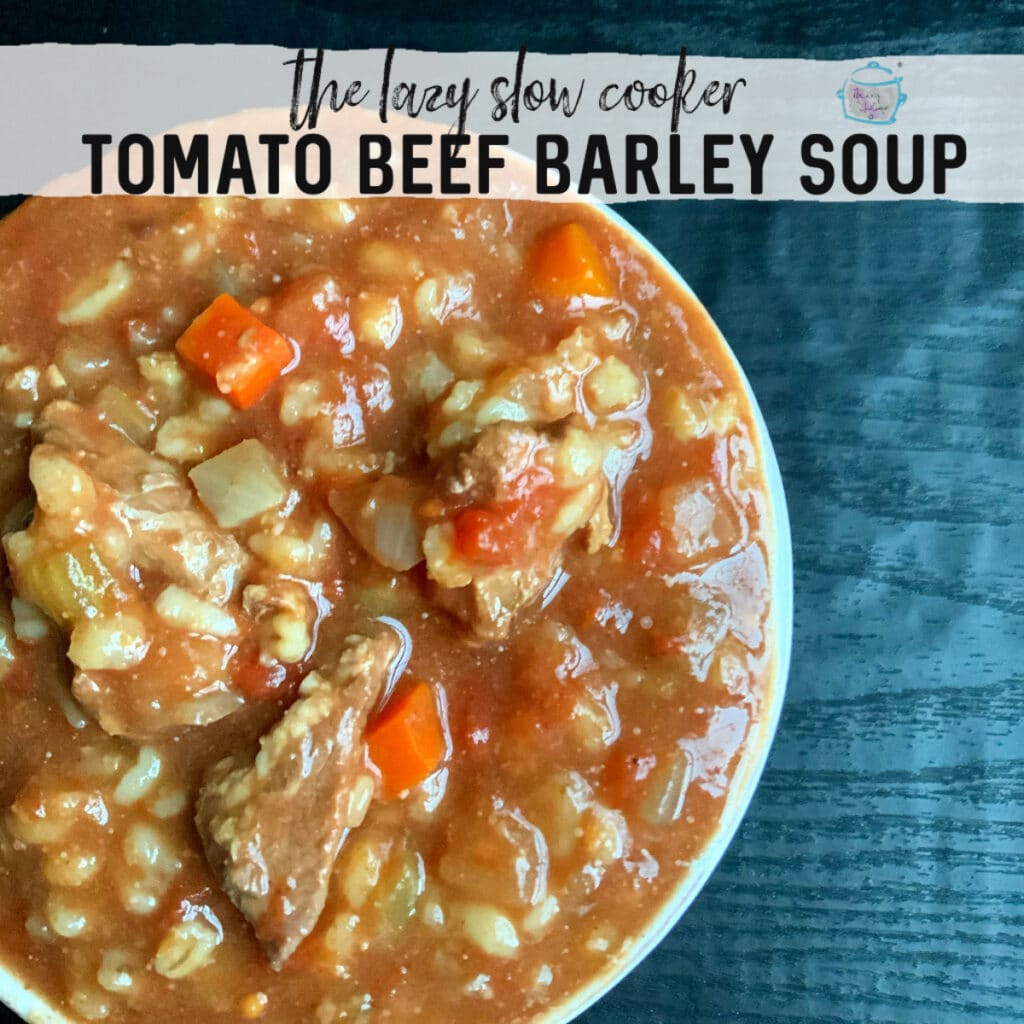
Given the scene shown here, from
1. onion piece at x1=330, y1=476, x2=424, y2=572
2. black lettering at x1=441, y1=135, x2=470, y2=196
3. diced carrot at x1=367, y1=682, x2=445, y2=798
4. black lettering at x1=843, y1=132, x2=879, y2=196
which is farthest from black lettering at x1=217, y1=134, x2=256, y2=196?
black lettering at x1=843, y1=132, x2=879, y2=196

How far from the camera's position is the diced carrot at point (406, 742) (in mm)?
2018

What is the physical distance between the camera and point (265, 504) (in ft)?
6.75

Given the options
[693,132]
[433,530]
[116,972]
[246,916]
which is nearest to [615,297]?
[433,530]

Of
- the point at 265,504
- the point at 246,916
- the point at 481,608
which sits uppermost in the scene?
the point at 265,504

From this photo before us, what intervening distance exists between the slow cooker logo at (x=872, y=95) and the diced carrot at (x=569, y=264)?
1.14m

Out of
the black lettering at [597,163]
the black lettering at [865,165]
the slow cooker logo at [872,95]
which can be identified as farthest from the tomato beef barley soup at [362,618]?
the slow cooker logo at [872,95]

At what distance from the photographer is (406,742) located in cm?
201

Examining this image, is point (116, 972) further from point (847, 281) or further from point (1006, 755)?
point (847, 281)

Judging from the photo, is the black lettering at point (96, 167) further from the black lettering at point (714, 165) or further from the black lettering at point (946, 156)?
the black lettering at point (946, 156)

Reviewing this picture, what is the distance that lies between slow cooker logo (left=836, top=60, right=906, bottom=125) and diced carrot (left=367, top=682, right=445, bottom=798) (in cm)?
206

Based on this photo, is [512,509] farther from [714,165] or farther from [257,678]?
[714,165]

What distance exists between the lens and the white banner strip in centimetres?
268

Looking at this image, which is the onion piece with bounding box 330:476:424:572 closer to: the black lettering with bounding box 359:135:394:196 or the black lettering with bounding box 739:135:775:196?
the black lettering with bounding box 359:135:394:196

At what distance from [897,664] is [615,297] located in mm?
1337
